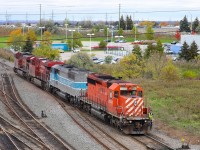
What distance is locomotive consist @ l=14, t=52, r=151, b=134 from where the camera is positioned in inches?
877

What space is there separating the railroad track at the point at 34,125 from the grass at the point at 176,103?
7.38 metres

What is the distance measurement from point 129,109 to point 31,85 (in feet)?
80.1

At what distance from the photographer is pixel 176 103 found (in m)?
31.8

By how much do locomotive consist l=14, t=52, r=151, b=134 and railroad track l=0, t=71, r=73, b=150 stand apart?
360 cm

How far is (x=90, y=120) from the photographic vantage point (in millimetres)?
26250

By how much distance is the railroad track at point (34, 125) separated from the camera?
19.8m

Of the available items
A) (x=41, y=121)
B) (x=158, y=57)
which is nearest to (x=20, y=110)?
(x=41, y=121)

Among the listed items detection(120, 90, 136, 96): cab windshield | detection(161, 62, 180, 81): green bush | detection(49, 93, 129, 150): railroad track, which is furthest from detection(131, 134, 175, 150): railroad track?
detection(161, 62, 180, 81): green bush

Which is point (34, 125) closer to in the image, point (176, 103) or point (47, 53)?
point (176, 103)

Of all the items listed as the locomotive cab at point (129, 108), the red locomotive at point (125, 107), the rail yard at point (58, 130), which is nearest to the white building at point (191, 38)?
the rail yard at point (58, 130)

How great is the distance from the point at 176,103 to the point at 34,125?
11.9 metres

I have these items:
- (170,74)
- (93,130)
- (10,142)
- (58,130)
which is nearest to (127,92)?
(93,130)

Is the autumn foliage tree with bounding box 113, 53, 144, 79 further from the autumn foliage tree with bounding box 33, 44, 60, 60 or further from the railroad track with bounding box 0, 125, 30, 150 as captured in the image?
the railroad track with bounding box 0, 125, 30, 150

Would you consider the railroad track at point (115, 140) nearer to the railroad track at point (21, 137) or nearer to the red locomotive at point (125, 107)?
the red locomotive at point (125, 107)
